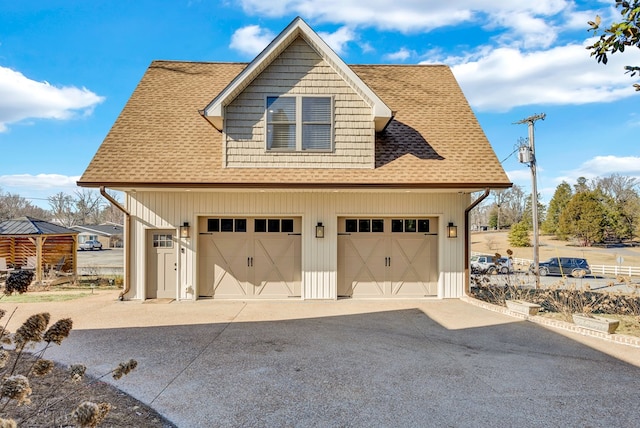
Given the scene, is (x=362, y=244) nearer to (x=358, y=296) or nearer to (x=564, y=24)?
(x=358, y=296)

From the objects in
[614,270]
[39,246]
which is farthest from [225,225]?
[614,270]

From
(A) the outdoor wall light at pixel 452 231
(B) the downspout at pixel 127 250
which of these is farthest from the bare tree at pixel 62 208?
(A) the outdoor wall light at pixel 452 231

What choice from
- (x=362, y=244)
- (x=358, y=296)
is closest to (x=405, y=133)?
(x=362, y=244)

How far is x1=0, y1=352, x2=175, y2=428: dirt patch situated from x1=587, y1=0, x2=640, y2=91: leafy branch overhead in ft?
25.1

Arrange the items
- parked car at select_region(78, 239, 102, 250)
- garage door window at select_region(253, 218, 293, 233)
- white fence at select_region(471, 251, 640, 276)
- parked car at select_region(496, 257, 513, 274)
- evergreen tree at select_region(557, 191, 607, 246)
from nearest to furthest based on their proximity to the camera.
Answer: garage door window at select_region(253, 218, 293, 233) → parked car at select_region(496, 257, 513, 274) → white fence at select_region(471, 251, 640, 276) → evergreen tree at select_region(557, 191, 607, 246) → parked car at select_region(78, 239, 102, 250)

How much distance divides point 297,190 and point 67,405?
21.0ft

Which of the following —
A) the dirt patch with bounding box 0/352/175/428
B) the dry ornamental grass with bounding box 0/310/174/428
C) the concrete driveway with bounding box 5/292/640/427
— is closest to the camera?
the dry ornamental grass with bounding box 0/310/174/428

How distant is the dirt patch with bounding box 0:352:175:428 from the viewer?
3.51 metres

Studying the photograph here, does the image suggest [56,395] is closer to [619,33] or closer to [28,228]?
[619,33]

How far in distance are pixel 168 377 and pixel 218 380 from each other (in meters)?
0.66

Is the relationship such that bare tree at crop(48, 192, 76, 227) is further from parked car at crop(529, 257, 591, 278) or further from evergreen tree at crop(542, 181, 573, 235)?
evergreen tree at crop(542, 181, 573, 235)

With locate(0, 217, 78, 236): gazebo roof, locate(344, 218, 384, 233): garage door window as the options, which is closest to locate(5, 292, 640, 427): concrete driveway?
locate(344, 218, 384, 233): garage door window

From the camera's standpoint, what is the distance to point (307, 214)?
9.73 m

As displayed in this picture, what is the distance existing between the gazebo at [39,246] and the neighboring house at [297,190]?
23.9 feet
